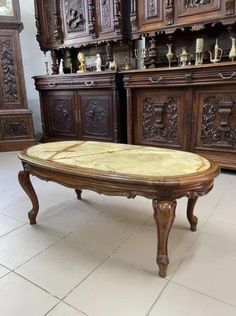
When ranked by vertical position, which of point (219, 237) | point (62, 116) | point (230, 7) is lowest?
point (219, 237)

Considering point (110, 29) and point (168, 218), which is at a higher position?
point (110, 29)

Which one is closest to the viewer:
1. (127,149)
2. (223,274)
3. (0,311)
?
(0,311)

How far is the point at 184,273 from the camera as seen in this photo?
1.26m

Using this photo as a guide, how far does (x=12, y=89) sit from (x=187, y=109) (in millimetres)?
2542

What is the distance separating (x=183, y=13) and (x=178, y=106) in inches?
38.3

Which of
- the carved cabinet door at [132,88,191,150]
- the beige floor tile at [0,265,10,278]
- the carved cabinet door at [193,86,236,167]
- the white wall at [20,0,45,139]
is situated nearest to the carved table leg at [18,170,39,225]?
the beige floor tile at [0,265,10,278]

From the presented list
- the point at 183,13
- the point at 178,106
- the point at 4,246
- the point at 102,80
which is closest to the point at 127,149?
the point at 4,246

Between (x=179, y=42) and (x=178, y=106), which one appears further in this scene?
(x=179, y=42)

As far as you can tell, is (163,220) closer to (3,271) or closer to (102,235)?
(102,235)

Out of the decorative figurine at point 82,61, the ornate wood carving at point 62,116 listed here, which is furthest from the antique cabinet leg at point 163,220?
the decorative figurine at point 82,61

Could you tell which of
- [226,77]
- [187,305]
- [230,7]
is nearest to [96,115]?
[226,77]

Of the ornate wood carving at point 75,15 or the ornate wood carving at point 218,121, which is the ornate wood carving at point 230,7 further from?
the ornate wood carving at point 75,15

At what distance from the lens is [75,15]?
3389mm

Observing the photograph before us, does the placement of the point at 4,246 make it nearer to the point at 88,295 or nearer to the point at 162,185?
the point at 88,295
